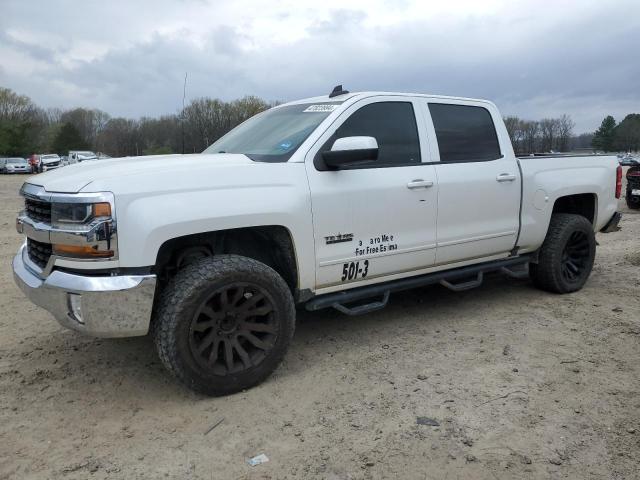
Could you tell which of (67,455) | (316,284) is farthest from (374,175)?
(67,455)

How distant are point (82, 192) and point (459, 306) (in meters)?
3.65

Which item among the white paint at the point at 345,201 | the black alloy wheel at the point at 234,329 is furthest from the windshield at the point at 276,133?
the black alloy wheel at the point at 234,329

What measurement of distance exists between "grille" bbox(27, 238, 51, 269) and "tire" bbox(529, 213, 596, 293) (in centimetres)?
450

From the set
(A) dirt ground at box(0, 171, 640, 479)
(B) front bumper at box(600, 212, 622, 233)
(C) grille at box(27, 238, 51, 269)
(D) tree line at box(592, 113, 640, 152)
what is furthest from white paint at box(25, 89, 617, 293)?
(D) tree line at box(592, 113, 640, 152)

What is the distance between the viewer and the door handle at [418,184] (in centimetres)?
414

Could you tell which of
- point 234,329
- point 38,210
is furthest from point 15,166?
point 234,329

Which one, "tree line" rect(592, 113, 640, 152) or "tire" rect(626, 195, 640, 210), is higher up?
"tree line" rect(592, 113, 640, 152)

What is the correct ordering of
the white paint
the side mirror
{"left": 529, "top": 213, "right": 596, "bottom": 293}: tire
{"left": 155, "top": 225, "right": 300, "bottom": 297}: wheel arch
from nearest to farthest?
the white paint → {"left": 155, "top": 225, "right": 300, "bottom": 297}: wheel arch → the side mirror → {"left": 529, "top": 213, "right": 596, "bottom": 293}: tire

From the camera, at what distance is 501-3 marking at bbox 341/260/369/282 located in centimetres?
388

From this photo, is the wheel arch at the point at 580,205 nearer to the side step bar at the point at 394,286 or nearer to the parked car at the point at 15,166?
the side step bar at the point at 394,286

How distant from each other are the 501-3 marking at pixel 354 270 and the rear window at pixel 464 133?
1.21 meters

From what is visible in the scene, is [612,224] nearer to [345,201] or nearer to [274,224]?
[345,201]

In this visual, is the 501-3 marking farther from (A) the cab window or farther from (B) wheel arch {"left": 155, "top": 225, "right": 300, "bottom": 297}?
(A) the cab window

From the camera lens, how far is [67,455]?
2795 millimetres
